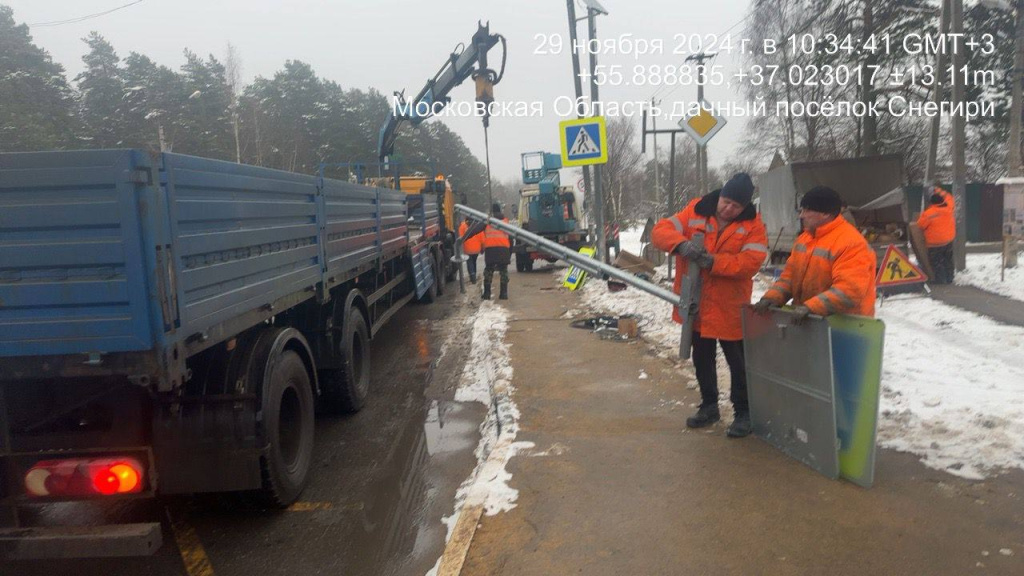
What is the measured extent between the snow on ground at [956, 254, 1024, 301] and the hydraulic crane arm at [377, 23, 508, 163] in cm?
902

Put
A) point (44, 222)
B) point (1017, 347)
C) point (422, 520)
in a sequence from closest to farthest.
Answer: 1. point (44, 222)
2. point (422, 520)
3. point (1017, 347)

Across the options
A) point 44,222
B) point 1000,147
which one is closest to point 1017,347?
point 44,222

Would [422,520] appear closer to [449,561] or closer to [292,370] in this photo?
[449,561]

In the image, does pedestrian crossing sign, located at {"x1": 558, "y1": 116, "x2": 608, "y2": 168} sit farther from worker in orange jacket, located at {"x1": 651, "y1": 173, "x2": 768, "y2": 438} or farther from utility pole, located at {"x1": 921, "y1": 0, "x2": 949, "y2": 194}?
worker in orange jacket, located at {"x1": 651, "y1": 173, "x2": 768, "y2": 438}

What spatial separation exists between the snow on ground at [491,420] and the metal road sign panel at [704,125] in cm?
389

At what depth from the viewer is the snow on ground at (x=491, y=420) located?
3906 millimetres

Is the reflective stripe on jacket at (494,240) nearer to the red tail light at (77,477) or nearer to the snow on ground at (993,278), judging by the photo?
the snow on ground at (993,278)

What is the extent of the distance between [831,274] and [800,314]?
376mm

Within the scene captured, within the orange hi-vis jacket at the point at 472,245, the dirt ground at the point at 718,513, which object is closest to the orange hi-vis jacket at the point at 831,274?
the dirt ground at the point at 718,513

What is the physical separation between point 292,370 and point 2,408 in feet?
4.89

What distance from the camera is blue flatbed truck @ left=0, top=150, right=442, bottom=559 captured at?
2893 millimetres

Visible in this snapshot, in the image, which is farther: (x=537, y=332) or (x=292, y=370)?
(x=537, y=332)

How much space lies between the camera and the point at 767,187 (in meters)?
15.7

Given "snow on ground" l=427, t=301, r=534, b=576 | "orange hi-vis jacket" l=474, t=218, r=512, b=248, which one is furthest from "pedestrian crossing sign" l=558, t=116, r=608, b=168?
"snow on ground" l=427, t=301, r=534, b=576
